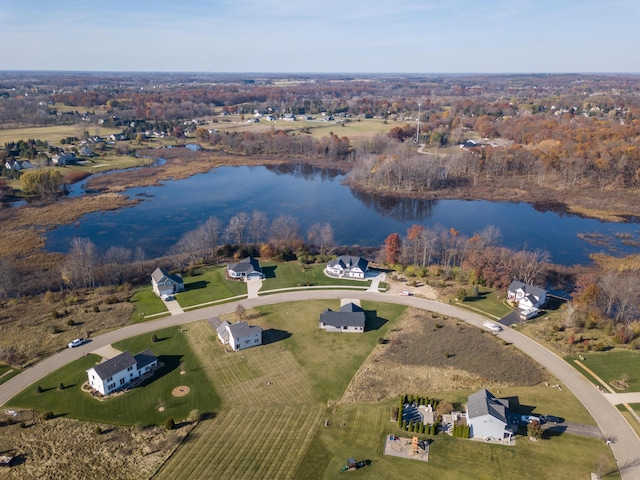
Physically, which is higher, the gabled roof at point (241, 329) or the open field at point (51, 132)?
the open field at point (51, 132)

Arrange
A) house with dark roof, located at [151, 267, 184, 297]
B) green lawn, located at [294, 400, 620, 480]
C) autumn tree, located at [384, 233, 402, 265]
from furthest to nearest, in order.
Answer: autumn tree, located at [384, 233, 402, 265]
house with dark roof, located at [151, 267, 184, 297]
green lawn, located at [294, 400, 620, 480]

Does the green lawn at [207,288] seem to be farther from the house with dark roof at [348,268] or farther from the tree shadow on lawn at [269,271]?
the house with dark roof at [348,268]

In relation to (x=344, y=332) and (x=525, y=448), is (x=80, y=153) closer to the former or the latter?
(x=344, y=332)

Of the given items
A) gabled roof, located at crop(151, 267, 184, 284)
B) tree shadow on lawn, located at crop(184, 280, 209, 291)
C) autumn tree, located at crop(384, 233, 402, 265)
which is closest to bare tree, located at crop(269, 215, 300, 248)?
tree shadow on lawn, located at crop(184, 280, 209, 291)

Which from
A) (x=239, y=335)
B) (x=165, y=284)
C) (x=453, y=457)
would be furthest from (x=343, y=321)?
(x=165, y=284)

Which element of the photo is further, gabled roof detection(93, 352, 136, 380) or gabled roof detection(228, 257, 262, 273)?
gabled roof detection(228, 257, 262, 273)

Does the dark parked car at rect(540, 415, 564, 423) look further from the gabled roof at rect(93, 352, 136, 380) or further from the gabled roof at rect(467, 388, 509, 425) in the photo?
the gabled roof at rect(93, 352, 136, 380)

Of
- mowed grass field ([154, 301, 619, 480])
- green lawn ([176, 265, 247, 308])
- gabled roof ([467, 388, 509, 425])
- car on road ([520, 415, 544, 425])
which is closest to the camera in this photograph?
mowed grass field ([154, 301, 619, 480])

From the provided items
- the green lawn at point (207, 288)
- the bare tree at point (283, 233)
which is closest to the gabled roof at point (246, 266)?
the green lawn at point (207, 288)
